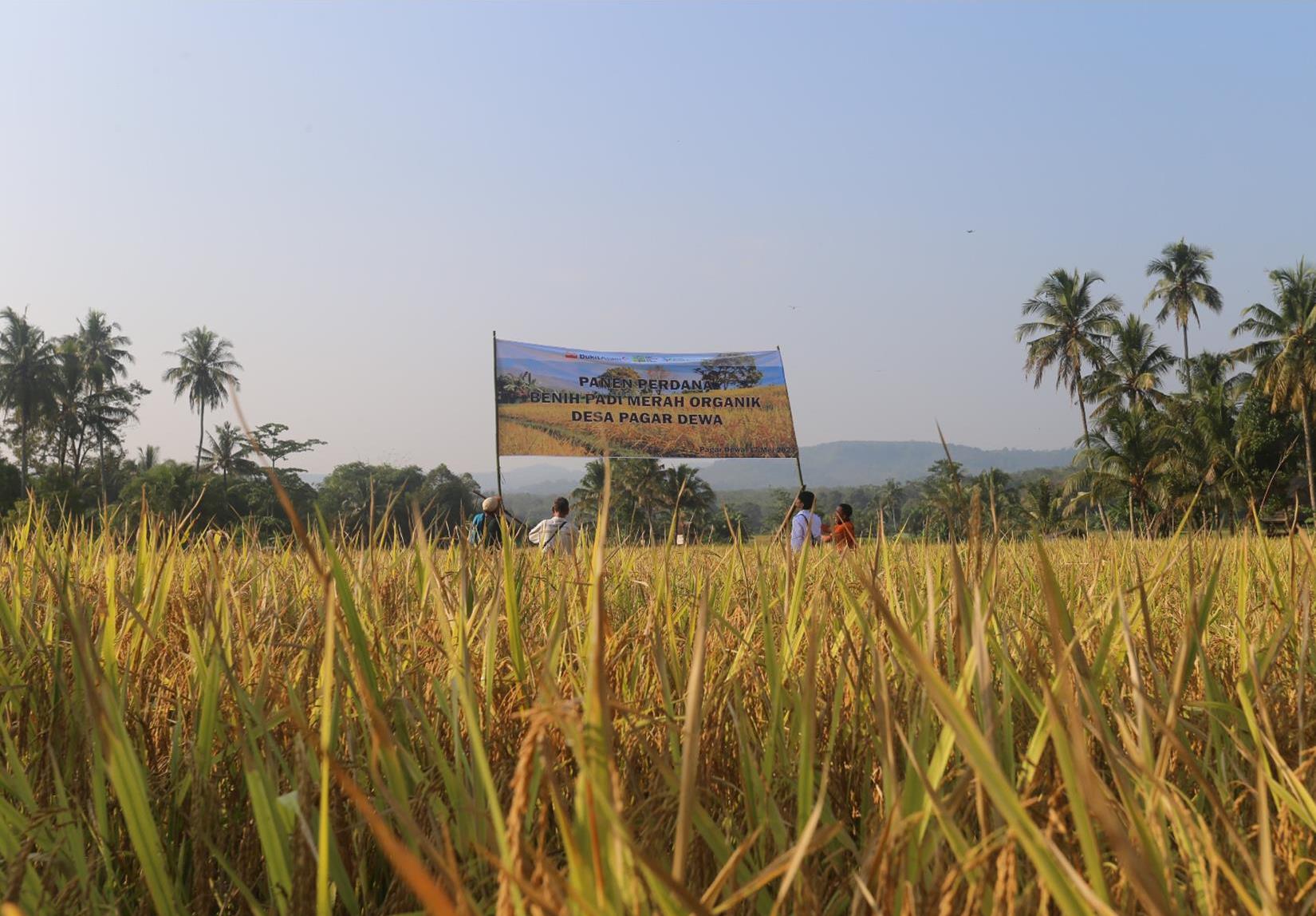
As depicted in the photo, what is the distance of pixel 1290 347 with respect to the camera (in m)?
38.7

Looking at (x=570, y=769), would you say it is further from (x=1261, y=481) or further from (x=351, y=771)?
(x=1261, y=481)

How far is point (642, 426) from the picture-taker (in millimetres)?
12211

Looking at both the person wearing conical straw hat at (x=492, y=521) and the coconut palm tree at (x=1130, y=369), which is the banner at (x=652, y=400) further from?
the coconut palm tree at (x=1130, y=369)

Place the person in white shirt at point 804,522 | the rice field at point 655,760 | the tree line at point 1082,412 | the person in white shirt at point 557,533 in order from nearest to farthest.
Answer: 1. the rice field at point 655,760
2. the person in white shirt at point 557,533
3. the person in white shirt at point 804,522
4. the tree line at point 1082,412

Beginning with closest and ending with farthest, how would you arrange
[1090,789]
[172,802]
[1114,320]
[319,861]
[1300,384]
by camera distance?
[1090,789] < [319,861] < [172,802] < [1300,384] < [1114,320]

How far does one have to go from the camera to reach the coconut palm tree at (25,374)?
5012 centimetres

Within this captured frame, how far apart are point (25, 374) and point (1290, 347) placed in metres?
59.6

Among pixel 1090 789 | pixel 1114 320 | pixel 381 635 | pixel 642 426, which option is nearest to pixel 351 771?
pixel 381 635

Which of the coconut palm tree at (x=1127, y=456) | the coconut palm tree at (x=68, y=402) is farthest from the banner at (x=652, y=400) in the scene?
the coconut palm tree at (x=68, y=402)

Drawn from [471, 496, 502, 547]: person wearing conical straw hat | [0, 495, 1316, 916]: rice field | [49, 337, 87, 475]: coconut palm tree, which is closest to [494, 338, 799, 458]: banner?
[471, 496, 502, 547]: person wearing conical straw hat

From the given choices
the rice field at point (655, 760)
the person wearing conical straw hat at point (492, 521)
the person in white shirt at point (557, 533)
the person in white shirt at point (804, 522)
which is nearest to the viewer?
the rice field at point (655, 760)

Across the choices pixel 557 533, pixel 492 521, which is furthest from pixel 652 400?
pixel 557 533

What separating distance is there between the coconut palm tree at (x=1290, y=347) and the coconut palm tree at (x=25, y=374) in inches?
2282

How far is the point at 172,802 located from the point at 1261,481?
40.2 meters
